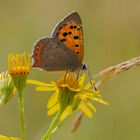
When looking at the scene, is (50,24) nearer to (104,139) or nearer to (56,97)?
(104,139)

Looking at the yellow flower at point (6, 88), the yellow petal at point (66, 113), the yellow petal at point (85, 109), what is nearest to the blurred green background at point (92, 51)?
the yellow petal at point (85, 109)

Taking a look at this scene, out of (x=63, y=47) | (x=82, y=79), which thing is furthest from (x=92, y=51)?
(x=82, y=79)

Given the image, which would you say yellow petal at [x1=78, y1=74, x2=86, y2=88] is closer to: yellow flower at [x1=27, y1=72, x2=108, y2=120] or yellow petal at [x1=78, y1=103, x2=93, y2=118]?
yellow flower at [x1=27, y1=72, x2=108, y2=120]

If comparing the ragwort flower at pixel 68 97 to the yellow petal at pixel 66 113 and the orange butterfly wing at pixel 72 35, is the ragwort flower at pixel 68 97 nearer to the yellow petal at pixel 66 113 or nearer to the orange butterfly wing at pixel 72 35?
the yellow petal at pixel 66 113

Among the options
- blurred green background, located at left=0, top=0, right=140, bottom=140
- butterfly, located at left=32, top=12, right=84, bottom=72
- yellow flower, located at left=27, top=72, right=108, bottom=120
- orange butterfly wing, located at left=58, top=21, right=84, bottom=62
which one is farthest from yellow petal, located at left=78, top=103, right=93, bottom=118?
blurred green background, located at left=0, top=0, right=140, bottom=140

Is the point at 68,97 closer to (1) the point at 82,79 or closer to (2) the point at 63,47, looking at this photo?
(1) the point at 82,79

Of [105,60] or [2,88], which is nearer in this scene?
[2,88]

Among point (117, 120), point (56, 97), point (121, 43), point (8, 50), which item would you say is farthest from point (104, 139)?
point (8, 50)
